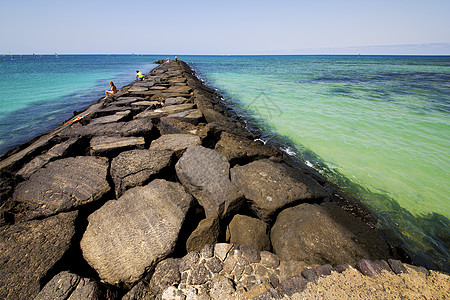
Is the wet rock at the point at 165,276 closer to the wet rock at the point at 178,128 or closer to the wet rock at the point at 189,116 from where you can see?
the wet rock at the point at 178,128

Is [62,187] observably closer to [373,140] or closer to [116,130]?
[116,130]

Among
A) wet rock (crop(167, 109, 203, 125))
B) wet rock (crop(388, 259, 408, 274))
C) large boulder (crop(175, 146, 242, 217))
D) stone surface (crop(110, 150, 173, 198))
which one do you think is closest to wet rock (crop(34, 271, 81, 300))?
stone surface (crop(110, 150, 173, 198))

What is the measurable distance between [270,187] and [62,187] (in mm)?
2364

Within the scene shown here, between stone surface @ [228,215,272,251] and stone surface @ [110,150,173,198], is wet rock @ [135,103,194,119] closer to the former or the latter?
stone surface @ [110,150,173,198]

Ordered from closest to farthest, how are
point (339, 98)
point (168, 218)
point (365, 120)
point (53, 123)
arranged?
point (168, 218) → point (365, 120) → point (53, 123) → point (339, 98)

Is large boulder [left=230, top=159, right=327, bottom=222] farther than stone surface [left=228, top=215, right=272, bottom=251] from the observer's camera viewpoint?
Yes

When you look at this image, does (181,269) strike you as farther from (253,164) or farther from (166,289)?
(253,164)

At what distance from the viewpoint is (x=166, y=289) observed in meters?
1.38

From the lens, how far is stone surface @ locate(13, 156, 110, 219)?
199cm

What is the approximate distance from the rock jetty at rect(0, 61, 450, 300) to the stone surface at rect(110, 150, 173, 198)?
13 millimetres

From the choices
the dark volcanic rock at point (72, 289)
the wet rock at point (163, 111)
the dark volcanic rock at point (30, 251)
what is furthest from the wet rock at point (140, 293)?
the wet rock at point (163, 111)

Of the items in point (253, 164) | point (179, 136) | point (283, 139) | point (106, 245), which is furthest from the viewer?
point (283, 139)

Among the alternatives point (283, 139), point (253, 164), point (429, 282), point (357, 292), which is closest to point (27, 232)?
point (253, 164)

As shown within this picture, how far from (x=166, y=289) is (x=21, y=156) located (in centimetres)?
315
